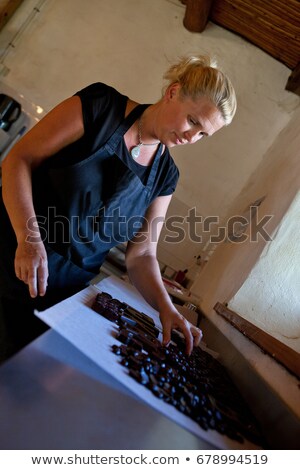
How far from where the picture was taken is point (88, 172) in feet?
3.54

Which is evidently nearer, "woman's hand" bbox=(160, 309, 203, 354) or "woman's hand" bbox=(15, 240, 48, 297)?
"woman's hand" bbox=(15, 240, 48, 297)

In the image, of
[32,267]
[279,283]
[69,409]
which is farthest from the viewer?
[279,283]

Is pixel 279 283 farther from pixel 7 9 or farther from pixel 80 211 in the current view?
pixel 7 9

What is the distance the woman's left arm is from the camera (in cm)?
113

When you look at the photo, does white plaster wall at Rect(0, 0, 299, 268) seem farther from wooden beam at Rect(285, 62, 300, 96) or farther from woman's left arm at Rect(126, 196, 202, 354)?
woman's left arm at Rect(126, 196, 202, 354)

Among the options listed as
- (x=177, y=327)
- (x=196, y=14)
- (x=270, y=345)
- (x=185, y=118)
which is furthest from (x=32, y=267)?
(x=196, y=14)

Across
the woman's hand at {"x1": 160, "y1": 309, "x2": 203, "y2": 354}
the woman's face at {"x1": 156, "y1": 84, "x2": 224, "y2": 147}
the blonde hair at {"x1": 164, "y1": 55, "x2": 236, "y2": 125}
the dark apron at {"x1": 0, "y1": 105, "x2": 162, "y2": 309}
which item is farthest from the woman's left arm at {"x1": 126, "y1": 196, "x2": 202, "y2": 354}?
the blonde hair at {"x1": 164, "y1": 55, "x2": 236, "y2": 125}

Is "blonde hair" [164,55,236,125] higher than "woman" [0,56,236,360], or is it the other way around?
"blonde hair" [164,55,236,125]

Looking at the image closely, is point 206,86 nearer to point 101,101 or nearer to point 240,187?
point 101,101

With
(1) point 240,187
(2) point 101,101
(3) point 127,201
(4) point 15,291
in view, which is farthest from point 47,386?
(1) point 240,187

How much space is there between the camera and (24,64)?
3236 mm

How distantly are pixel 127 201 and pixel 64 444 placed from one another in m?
0.81

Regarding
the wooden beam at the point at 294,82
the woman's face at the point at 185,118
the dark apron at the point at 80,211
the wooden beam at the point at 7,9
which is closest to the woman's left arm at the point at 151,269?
the dark apron at the point at 80,211

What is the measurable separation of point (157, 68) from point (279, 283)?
2.37 meters
